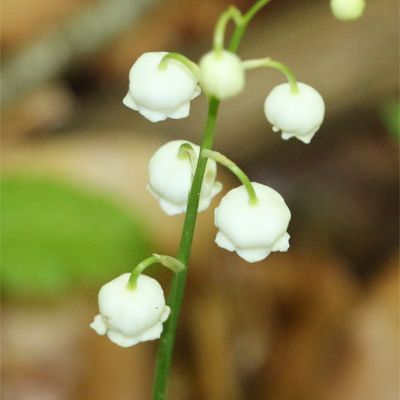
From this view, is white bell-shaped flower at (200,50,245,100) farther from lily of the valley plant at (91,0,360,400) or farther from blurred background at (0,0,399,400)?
blurred background at (0,0,399,400)

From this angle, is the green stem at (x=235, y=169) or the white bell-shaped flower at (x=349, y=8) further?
the green stem at (x=235, y=169)

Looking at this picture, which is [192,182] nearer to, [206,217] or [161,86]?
[161,86]

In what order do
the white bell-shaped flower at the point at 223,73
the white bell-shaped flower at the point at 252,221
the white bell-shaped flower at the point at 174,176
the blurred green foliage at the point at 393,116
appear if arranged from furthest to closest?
the blurred green foliage at the point at 393,116
the white bell-shaped flower at the point at 174,176
the white bell-shaped flower at the point at 252,221
the white bell-shaped flower at the point at 223,73

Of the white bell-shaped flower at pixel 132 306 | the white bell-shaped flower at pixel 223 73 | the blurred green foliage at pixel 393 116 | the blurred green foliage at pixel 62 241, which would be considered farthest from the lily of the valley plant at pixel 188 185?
the blurred green foliage at pixel 393 116

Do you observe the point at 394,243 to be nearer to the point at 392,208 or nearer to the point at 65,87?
the point at 392,208

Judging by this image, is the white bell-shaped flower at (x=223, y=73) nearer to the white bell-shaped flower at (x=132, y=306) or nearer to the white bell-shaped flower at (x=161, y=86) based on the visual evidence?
the white bell-shaped flower at (x=161, y=86)

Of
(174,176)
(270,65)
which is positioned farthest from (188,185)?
(270,65)
